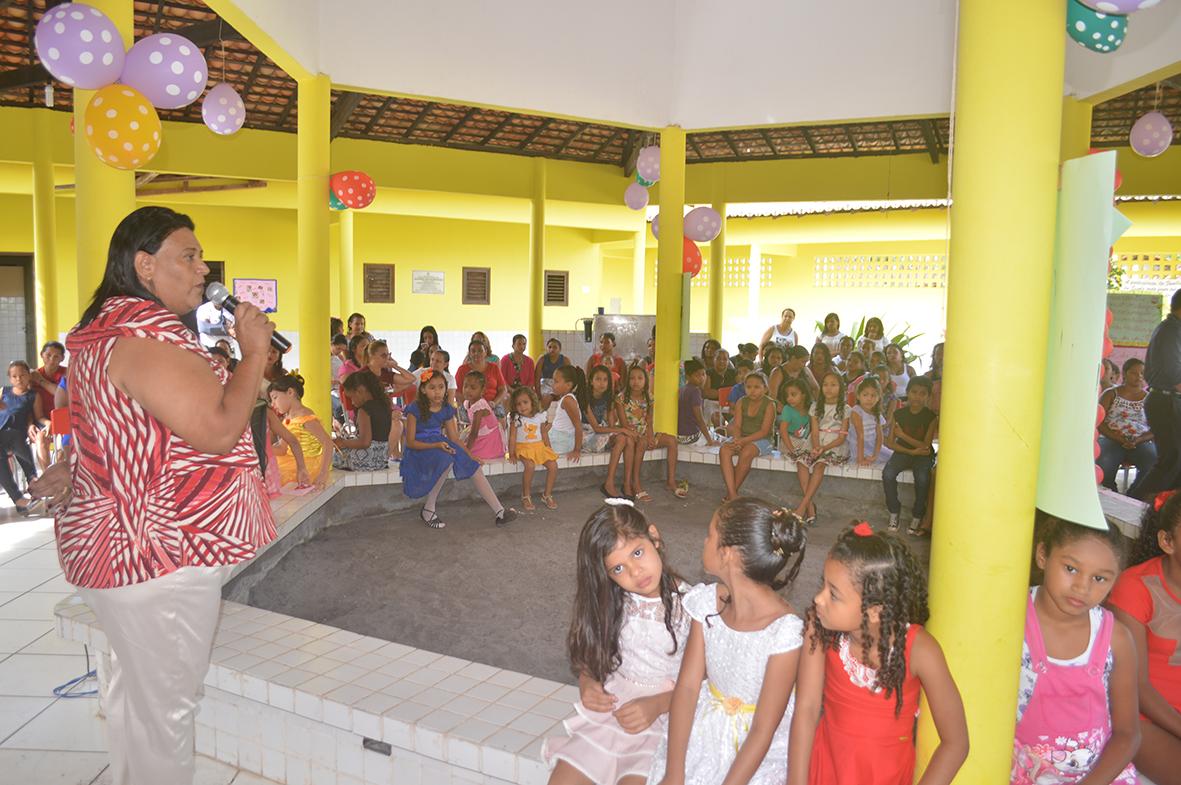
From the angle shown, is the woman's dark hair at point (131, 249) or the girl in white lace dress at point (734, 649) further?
the girl in white lace dress at point (734, 649)

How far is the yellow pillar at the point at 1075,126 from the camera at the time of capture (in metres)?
5.89

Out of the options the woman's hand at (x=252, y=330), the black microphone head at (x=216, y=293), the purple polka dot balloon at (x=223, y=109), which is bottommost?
the woman's hand at (x=252, y=330)

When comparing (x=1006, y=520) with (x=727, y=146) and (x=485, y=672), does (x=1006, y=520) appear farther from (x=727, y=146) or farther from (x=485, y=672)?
(x=727, y=146)

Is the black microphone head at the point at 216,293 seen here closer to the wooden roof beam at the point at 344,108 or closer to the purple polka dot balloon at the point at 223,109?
the purple polka dot balloon at the point at 223,109

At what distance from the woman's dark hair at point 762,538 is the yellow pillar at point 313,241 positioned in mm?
4610

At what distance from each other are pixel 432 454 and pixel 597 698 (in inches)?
148

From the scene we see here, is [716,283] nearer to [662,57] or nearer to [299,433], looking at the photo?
[662,57]

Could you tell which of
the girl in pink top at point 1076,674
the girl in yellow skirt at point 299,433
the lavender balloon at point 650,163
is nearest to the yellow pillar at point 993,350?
the girl in pink top at point 1076,674

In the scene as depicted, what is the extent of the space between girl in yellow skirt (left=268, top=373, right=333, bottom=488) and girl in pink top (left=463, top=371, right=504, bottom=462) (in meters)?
1.09

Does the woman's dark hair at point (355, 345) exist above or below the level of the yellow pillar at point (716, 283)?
below

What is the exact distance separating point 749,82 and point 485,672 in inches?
221

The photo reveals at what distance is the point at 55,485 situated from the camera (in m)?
2.07

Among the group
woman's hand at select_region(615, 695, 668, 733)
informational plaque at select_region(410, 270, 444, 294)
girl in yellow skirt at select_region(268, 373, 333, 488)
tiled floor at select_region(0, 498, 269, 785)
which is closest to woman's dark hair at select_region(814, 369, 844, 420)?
girl in yellow skirt at select_region(268, 373, 333, 488)

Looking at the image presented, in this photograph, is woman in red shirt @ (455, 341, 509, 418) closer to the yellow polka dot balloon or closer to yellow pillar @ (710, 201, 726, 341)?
the yellow polka dot balloon
